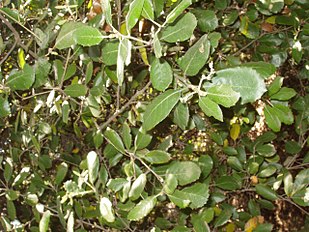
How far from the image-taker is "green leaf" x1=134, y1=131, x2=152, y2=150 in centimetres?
122

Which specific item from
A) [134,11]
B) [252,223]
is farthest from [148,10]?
[252,223]

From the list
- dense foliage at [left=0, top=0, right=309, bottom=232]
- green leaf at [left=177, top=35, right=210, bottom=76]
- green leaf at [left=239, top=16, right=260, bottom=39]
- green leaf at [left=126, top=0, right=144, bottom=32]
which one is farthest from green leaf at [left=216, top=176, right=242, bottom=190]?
green leaf at [left=126, top=0, right=144, bottom=32]

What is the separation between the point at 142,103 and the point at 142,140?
254 mm

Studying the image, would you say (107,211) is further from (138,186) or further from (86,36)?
(86,36)

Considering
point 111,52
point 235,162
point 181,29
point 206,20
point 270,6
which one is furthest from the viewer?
point 235,162

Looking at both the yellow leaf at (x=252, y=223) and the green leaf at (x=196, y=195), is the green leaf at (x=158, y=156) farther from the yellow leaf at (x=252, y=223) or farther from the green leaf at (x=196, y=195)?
the yellow leaf at (x=252, y=223)

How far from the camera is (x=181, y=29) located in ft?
2.85

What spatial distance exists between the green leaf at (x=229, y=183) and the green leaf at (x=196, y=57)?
881mm

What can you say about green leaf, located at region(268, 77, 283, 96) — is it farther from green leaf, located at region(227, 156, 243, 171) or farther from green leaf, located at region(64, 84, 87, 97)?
Answer: green leaf, located at region(64, 84, 87, 97)

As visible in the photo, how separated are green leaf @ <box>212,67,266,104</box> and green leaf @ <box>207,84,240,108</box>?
72 millimetres

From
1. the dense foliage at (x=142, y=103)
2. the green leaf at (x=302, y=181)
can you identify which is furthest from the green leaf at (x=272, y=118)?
the green leaf at (x=302, y=181)

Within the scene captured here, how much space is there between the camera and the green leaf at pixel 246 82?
860 millimetres

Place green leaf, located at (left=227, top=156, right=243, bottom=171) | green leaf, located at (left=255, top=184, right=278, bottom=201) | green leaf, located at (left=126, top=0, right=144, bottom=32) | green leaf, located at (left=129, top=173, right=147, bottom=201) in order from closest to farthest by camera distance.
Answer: green leaf, located at (left=126, top=0, right=144, bottom=32)
green leaf, located at (left=129, top=173, right=147, bottom=201)
green leaf, located at (left=255, top=184, right=278, bottom=201)
green leaf, located at (left=227, top=156, right=243, bottom=171)

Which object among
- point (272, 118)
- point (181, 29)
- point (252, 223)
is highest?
point (181, 29)
